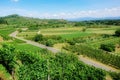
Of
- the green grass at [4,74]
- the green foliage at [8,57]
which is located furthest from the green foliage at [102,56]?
the green grass at [4,74]

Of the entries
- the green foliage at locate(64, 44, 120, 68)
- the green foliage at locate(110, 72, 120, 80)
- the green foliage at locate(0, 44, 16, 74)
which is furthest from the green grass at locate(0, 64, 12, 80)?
the green foliage at locate(64, 44, 120, 68)

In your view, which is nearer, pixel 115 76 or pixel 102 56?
pixel 115 76

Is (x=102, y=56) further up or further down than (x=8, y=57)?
further down

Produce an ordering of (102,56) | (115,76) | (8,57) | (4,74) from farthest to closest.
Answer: (102,56) < (115,76) < (8,57) < (4,74)

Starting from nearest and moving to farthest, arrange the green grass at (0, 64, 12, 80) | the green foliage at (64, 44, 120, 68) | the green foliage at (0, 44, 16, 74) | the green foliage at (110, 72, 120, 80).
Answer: the green grass at (0, 64, 12, 80) < the green foliage at (110, 72, 120, 80) < the green foliage at (0, 44, 16, 74) < the green foliage at (64, 44, 120, 68)

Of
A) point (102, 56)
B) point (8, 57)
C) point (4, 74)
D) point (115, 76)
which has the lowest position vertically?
point (102, 56)

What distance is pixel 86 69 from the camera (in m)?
25.5

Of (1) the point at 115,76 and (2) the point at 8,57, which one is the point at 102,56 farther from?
(2) the point at 8,57

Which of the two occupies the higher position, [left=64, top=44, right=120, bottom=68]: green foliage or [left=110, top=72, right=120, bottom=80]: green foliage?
[left=110, top=72, right=120, bottom=80]: green foliage

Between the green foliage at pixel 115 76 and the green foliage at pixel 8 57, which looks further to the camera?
the green foliage at pixel 8 57

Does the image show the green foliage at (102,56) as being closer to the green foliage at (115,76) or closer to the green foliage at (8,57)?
the green foliage at (115,76)

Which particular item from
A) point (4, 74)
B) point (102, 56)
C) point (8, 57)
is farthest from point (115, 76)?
point (4, 74)

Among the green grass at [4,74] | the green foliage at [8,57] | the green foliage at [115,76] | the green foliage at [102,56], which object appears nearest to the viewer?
the green grass at [4,74]

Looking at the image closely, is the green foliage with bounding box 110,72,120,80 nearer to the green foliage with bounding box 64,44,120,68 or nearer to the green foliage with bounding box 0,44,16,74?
the green foliage with bounding box 64,44,120,68
